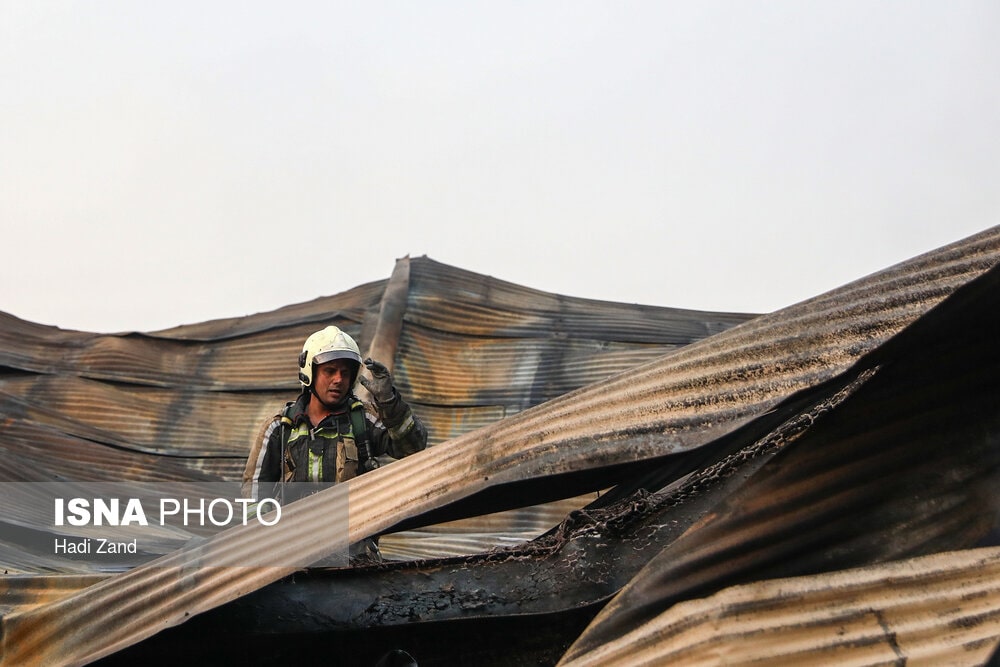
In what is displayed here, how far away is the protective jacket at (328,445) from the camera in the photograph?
5090 millimetres

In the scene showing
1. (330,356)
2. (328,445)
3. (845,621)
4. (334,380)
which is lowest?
(845,621)

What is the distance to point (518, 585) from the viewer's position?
2758mm

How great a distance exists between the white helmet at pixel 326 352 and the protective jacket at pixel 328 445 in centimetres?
21

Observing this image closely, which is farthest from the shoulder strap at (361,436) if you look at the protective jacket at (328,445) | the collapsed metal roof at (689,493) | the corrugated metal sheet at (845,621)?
the corrugated metal sheet at (845,621)

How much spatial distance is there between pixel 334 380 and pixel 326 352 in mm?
142

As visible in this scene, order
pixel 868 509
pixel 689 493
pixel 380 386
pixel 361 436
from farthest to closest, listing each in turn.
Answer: pixel 361 436
pixel 380 386
pixel 689 493
pixel 868 509

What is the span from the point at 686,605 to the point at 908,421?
593 millimetres

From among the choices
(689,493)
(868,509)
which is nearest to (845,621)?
(868,509)

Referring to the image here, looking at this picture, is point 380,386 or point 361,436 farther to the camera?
point 361,436

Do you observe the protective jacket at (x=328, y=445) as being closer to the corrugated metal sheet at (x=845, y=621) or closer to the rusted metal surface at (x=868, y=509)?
the rusted metal surface at (x=868, y=509)

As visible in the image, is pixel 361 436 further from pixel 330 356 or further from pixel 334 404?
pixel 330 356

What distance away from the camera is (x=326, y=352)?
523cm

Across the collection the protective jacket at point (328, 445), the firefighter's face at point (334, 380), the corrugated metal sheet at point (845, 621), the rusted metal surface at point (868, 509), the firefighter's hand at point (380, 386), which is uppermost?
the firefighter's face at point (334, 380)

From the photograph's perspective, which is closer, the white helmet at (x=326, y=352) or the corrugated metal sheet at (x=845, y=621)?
the corrugated metal sheet at (x=845, y=621)
